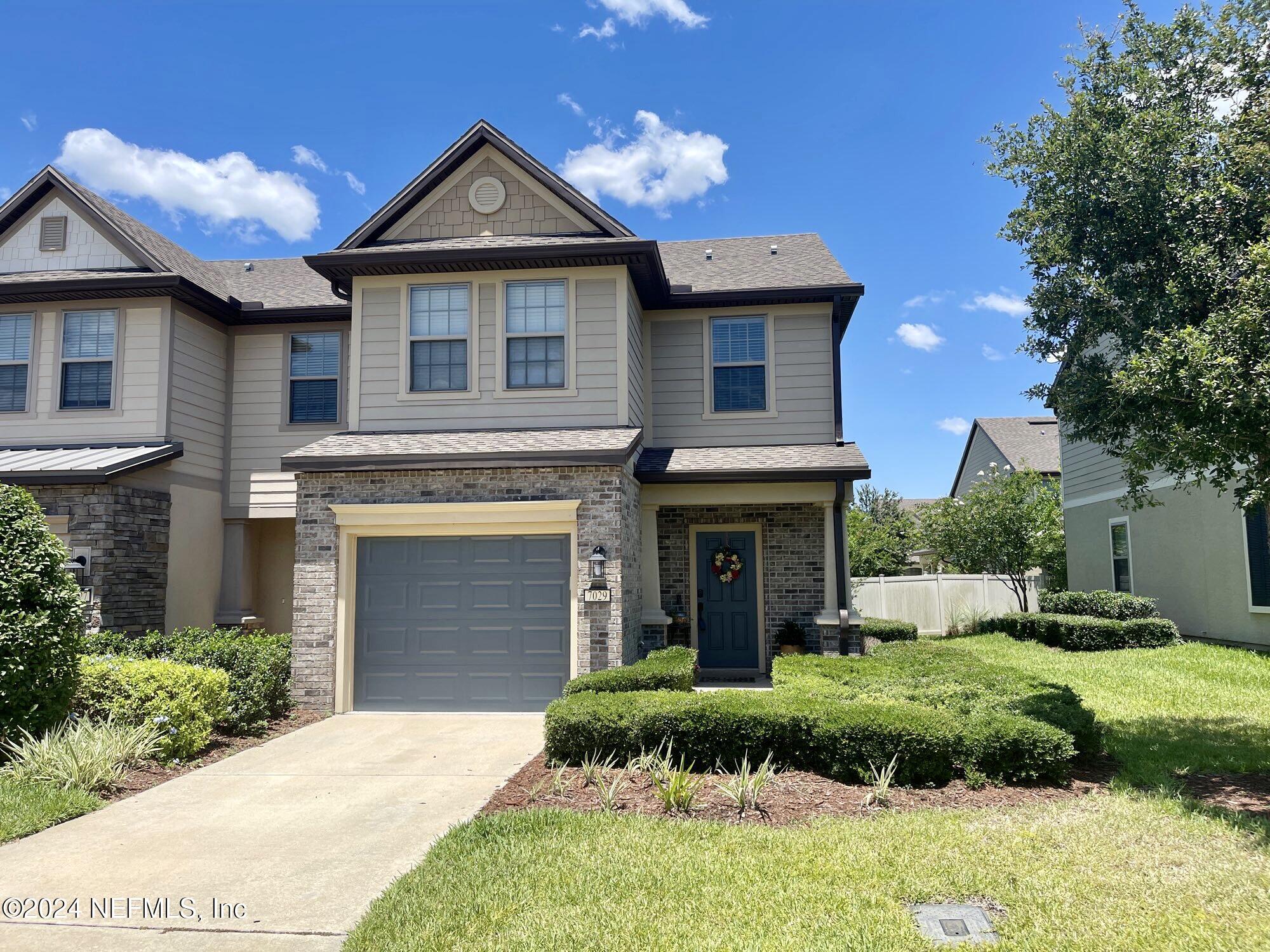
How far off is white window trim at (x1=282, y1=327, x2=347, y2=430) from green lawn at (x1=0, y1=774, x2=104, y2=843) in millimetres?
7596

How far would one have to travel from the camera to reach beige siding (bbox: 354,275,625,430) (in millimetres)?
11891

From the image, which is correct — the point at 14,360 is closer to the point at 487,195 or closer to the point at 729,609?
the point at 487,195

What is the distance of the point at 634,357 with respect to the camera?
41.9ft

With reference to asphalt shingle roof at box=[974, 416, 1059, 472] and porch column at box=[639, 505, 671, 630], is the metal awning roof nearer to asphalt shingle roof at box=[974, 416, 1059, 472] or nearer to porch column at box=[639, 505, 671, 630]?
porch column at box=[639, 505, 671, 630]

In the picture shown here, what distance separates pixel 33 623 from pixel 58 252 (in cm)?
833

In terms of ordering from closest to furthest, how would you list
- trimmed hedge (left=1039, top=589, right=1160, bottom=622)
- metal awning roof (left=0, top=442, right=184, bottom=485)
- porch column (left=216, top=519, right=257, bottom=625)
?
metal awning roof (left=0, top=442, right=184, bottom=485)
porch column (left=216, top=519, right=257, bottom=625)
trimmed hedge (left=1039, top=589, right=1160, bottom=622)

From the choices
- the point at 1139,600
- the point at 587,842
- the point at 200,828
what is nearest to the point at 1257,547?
the point at 1139,600

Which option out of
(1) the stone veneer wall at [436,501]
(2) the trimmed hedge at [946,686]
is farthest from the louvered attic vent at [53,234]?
(2) the trimmed hedge at [946,686]

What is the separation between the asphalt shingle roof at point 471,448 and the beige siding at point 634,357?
0.73 meters

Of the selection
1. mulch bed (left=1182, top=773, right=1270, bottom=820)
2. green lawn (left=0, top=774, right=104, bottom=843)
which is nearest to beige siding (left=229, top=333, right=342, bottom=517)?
green lawn (left=0, top=774, right=104, bottom=843)

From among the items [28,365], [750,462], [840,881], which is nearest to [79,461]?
[28,365]

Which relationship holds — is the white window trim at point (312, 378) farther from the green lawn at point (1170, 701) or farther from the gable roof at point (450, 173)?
the green lawn at point (1170, 701)

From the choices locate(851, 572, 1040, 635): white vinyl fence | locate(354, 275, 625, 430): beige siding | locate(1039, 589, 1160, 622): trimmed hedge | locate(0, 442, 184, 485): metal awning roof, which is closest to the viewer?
locate(0, 442, 184, 485): metal awning roof

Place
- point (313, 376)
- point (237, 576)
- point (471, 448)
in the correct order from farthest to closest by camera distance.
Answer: point (313, 376) < point (237, 576) < point (471, 448)
